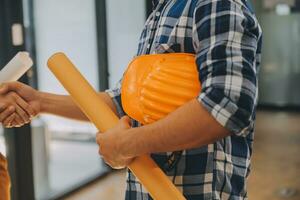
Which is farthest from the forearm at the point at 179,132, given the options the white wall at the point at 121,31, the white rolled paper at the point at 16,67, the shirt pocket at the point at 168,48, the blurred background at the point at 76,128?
the white wall at the point at 121,31

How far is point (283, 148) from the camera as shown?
481cm

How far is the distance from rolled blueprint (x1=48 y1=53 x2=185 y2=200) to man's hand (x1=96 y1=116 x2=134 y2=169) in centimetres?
1

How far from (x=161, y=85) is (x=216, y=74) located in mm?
101

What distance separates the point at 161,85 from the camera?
93 centimetres

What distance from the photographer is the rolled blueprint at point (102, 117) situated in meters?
0.93

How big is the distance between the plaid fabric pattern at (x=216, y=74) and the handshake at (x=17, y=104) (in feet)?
1.07

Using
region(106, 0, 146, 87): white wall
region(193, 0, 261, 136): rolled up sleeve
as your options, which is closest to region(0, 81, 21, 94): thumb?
region(193, 0, 261, 136): rolled up sleeve

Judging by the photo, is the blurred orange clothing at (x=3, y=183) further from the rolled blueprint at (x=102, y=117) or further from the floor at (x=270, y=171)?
the floor at (x=270, y=171)

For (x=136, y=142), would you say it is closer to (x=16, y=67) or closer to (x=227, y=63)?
(x=227, y=63)

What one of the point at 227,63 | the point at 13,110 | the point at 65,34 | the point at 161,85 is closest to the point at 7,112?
the point at 13,110

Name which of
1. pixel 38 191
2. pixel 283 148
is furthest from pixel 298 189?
pixel 38 191

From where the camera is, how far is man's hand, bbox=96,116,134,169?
0.95 meters

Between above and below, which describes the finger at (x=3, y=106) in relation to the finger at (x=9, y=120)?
above

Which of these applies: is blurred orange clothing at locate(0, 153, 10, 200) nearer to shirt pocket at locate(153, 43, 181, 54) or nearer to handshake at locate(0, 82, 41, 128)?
handshake at locate(0, 82, 41, 128)
